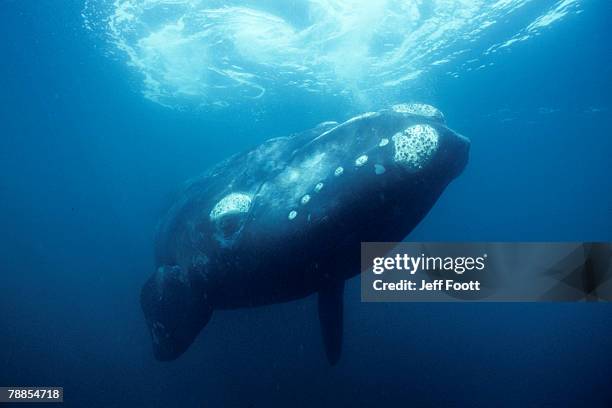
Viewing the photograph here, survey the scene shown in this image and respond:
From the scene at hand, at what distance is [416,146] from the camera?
4.54 metres

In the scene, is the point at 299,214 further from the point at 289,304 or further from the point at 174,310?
the point at 289,304

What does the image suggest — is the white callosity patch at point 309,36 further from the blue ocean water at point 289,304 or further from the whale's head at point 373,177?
the whale's head at point 373,177

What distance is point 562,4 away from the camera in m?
20.0

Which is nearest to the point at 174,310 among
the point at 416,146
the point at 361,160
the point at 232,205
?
the point at 232,205

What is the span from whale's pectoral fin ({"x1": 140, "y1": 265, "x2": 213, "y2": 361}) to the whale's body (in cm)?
2

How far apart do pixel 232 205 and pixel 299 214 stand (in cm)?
160

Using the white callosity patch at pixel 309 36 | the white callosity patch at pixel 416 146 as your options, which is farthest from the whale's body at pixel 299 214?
the white callosity patch at pixel 309 36

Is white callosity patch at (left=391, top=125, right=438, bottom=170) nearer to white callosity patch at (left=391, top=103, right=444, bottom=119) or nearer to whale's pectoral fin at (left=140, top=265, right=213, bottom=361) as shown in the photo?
white callosity patch at (left=391, top=103, right=444, bottom=119)

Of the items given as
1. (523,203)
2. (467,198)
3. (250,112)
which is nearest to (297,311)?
(250,112)

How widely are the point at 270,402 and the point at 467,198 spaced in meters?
83.7

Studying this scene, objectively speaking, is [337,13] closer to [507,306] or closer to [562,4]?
[562,4]

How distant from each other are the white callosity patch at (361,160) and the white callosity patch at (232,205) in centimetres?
214

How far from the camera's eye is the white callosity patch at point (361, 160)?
188 inches

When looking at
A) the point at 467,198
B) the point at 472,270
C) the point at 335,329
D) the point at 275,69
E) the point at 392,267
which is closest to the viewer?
the point at 392,267
